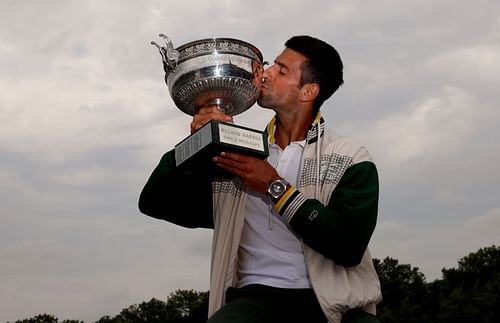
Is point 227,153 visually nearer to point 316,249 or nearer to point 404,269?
point 316,249

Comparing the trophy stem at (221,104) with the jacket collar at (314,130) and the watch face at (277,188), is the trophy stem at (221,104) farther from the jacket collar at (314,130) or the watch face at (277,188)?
the watch face at (277,188)

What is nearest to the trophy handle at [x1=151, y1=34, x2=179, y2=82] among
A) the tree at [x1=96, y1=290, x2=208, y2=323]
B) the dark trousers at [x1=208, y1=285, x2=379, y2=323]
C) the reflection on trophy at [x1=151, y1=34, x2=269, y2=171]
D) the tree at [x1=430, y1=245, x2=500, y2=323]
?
the reflection on trophy at [x1=151, y1=34, x2=269, y2=171]

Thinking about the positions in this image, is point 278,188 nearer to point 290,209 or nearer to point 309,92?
point 290,209

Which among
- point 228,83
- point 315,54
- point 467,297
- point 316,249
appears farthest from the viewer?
point 467,297

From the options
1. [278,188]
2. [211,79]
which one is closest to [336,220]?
[278,188]

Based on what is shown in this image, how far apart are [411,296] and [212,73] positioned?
32543 millimetres

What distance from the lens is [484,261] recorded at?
3816cm

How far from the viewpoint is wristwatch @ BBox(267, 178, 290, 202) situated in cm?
474

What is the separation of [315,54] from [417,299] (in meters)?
32.3

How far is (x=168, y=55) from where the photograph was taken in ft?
17.0

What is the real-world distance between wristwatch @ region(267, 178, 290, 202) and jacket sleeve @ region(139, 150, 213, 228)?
0.55 metres

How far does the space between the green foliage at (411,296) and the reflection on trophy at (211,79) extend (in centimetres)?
2877

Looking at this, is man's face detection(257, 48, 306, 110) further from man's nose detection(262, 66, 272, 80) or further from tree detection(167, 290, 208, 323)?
tree detection(167, 290, 208, 323)

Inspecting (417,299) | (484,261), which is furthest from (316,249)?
(484,261)
